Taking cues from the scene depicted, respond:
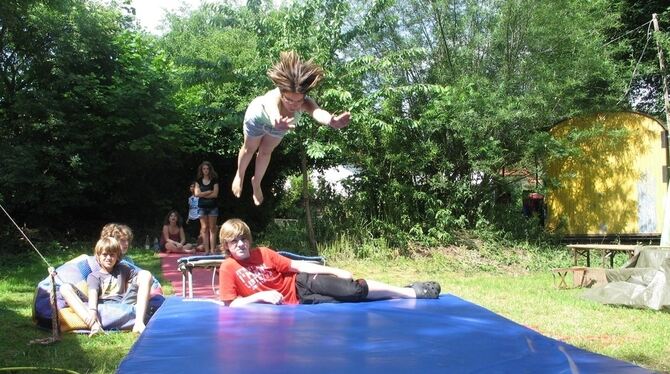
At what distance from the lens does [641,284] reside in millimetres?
5578

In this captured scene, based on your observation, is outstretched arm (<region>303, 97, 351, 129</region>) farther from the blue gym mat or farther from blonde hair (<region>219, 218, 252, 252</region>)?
the blue gym mat

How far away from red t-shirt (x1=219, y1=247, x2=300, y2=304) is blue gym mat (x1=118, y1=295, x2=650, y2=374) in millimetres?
165

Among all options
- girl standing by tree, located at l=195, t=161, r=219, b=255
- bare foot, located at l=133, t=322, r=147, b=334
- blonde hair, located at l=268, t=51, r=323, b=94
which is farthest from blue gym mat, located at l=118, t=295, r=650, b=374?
girl standing by tree, located at l=195, t=161, r=219, b=255

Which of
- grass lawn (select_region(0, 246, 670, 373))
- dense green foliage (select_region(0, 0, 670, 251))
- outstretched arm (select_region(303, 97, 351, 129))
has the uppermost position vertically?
dense green foliage (select_region(0, 0, 670, 251))

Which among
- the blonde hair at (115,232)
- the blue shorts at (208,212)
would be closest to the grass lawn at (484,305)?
the blonde hair at (115,232)

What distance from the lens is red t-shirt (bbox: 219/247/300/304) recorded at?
387cm

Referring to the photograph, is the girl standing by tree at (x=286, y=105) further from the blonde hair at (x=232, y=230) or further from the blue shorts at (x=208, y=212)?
the blue shorts at (x=208, y=212)

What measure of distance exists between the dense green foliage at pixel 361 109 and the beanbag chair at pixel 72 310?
13.8 ft

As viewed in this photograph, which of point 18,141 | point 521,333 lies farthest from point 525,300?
point 18,141

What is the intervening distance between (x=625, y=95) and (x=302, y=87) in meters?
8.57

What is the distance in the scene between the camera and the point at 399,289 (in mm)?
4477

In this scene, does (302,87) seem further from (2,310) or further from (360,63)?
(360,63)

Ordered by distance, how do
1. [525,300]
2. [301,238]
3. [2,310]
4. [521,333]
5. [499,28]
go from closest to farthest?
[521,333] → [2,310] → [525,300] → [301,238] → [499,28]

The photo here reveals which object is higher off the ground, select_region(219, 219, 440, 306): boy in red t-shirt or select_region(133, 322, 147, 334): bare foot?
select_region(219, 219, 440, 306): boy in red t-shirt
